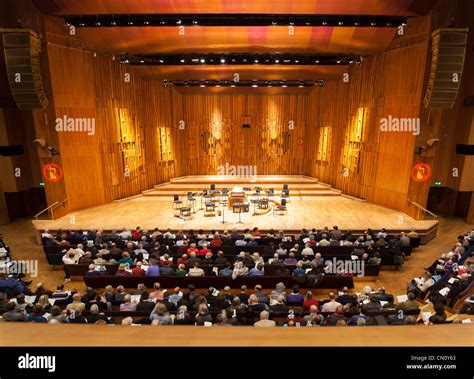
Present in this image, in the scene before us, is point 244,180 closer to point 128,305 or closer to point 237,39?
point 237,39

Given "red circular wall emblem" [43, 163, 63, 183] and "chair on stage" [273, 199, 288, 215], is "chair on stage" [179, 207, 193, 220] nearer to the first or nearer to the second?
"chair on stage" [273, 199, 288, 215]

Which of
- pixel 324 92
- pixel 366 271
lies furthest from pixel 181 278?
pixel 324 92

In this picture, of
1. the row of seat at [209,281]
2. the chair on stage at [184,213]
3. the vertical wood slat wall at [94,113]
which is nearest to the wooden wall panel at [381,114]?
the row of seat at [209,281]

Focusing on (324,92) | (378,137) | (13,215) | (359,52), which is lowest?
(13,215)

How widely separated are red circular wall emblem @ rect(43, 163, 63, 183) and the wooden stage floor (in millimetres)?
1610

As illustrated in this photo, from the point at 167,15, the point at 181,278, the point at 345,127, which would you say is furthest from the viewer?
the point at 345,127

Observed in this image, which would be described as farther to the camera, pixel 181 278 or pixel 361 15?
pixel 361 15

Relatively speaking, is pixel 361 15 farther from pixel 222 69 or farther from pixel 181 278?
pixel 181 278

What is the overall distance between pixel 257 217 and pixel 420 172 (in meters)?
6.56

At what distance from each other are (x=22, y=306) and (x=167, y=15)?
9.78 m

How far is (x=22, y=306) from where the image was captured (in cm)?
680

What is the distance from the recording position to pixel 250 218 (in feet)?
45.4

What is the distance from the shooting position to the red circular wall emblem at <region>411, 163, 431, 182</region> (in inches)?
524

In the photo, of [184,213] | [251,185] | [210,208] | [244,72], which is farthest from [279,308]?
[244,72]
